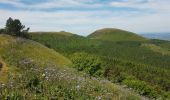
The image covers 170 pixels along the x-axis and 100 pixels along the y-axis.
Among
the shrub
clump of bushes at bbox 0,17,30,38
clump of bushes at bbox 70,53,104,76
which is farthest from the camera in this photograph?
clump of bushes at bbox 0,17,30,38

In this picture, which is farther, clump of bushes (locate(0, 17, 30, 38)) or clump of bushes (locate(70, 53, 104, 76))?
clump of bushes (locate(0, 17, 30, 38))

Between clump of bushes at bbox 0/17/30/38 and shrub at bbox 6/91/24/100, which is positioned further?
clump of bushes at bbox 0/17/30/38

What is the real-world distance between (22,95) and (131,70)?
12935cm

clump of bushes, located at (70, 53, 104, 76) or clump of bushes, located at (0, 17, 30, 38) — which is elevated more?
clump of bushes, located at (0, 17, 30, 38)

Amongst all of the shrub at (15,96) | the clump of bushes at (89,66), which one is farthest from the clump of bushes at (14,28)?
the shrub at (15,96)

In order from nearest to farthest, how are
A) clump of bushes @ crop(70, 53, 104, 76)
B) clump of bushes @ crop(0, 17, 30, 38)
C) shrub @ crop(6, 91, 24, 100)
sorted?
shrub @ crop(6, 91, 24, 100) → clump of bushes @ crop(70, 53, 104, 76) → clump of bushes @ crop(0, 17, 30, 38)

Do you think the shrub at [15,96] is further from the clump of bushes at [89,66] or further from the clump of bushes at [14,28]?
the clump of bushes at [14,28]

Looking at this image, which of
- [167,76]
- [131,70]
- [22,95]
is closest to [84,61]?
[22,95]

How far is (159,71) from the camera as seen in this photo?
165875 mm

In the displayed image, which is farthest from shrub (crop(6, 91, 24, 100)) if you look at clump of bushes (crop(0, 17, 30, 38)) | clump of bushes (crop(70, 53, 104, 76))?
clump of bushes (crop(0, 17, 30, 38))

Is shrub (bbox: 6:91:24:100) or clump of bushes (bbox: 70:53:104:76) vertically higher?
shrub (bbox: 6:91:24:100)

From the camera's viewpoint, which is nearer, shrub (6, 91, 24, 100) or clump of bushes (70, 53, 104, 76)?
shrub (6, 91, 24, 100)

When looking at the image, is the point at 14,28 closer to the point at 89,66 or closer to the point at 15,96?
the point at 89,66

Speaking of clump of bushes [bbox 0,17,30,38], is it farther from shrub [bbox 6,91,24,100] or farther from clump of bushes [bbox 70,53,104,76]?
shrub [bbox 6,91,24,100]
